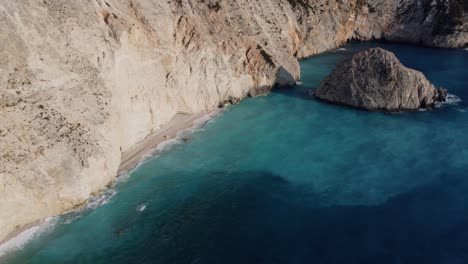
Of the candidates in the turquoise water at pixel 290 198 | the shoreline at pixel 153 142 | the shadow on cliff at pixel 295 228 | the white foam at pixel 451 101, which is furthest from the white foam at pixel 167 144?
the white foam at pixel 451 101

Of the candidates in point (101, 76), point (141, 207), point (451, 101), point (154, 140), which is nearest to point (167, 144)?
point (154, 140)

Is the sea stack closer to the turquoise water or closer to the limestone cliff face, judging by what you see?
the turquoise water

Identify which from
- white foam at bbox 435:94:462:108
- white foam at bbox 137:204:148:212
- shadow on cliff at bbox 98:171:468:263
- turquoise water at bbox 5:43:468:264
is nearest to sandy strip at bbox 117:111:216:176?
turquoise water at bbox 5:43:468:264

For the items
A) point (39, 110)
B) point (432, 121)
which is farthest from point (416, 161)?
point (39, 110)

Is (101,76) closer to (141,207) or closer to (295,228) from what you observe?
(141,207)

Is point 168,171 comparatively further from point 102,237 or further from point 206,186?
point 102,237

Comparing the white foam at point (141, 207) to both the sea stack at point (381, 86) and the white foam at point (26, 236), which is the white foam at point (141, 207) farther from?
the sea stack at point (381, 86)

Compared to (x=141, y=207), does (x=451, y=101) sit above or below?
below
